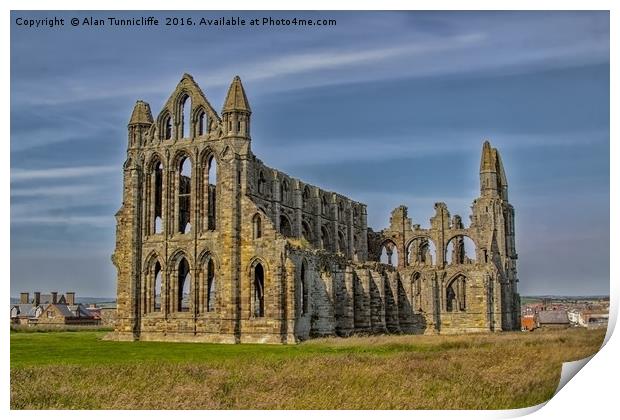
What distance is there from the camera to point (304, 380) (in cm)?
2153

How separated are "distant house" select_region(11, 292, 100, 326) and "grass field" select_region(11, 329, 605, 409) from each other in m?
49.3

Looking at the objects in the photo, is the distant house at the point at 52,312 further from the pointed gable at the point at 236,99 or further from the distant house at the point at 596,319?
the distant house at the point at 596,319

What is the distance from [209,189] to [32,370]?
23645 millimetres

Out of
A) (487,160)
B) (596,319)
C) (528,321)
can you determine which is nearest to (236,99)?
(596,319)

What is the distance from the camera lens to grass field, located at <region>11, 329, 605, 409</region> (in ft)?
65.4

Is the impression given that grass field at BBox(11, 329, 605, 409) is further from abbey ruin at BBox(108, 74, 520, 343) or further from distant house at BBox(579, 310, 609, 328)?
abbey ruin at BBox(108, 74, 520, 343)

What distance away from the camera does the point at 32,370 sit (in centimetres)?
2238

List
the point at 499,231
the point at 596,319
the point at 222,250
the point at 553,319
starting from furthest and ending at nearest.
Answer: the point at 499,231, the point at 553,319, the point at 222,250, the point at 596,319

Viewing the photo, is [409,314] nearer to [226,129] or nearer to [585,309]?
[226,129]

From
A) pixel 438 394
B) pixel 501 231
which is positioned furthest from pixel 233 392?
pixel 501 231

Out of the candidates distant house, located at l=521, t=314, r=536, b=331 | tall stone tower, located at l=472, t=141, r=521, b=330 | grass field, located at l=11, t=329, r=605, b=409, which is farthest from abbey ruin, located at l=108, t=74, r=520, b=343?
distant house, located at l=521, t=314, r=536, b=331

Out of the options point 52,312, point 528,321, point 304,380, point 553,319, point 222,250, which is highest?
point 222,250

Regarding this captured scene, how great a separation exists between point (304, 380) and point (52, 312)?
60.5 meters

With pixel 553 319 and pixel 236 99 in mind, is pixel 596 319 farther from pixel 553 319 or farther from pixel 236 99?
pixel 553 319
